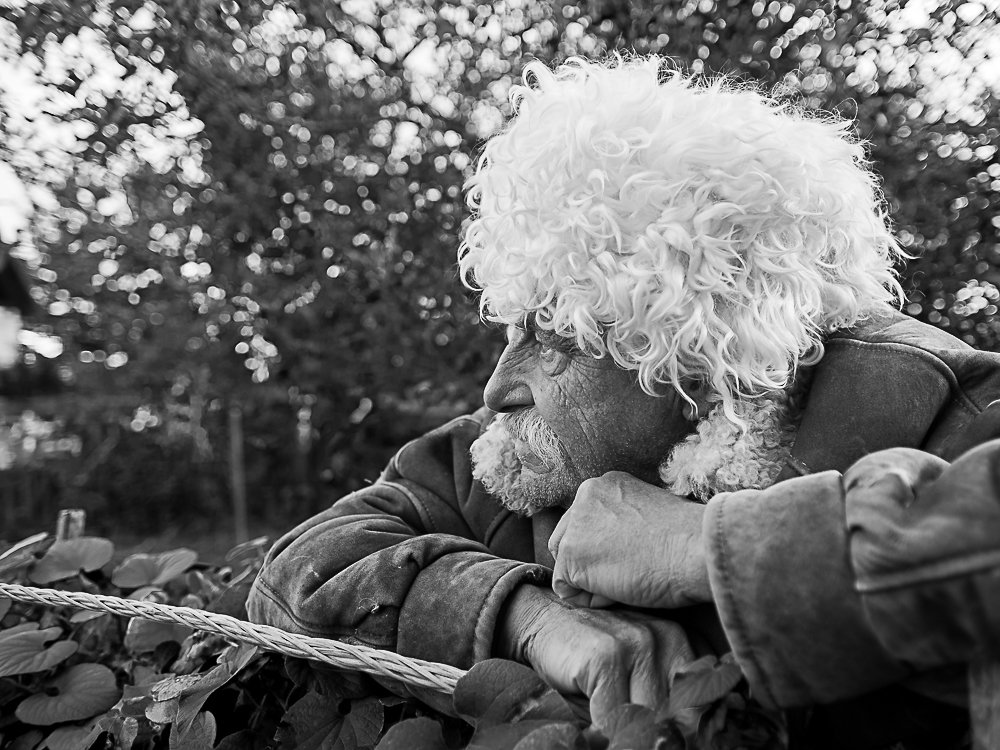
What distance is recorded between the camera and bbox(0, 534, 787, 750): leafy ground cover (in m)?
0.90

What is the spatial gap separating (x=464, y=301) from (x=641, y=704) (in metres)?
1.98

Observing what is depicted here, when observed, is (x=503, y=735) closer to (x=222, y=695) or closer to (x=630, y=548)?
(x=630, y=548)

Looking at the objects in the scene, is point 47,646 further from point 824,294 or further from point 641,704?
point 824,294

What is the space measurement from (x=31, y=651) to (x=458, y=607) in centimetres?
100

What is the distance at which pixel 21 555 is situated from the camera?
1889 millimetres

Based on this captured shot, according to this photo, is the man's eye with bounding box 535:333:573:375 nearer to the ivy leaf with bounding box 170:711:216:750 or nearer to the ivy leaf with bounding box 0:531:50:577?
the ivy leaf with bounding box 170:711:216:750

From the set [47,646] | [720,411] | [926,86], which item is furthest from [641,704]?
[926,86]

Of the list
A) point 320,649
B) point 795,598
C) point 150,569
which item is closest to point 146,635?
point 150,569

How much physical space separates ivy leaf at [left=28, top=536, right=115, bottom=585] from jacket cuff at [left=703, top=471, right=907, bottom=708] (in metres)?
1.59

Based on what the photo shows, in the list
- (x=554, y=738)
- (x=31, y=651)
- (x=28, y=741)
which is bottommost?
(x=28, y=741)

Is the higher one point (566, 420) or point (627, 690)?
point (566, 420)

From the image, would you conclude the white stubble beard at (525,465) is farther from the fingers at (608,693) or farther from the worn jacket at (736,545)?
the fingers at (608,693)

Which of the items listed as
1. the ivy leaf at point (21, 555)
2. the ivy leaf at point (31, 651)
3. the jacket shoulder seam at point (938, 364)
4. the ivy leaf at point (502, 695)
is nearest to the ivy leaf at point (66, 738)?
the ivy leaf at point (31, 651)

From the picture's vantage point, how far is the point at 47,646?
169 centimetres
